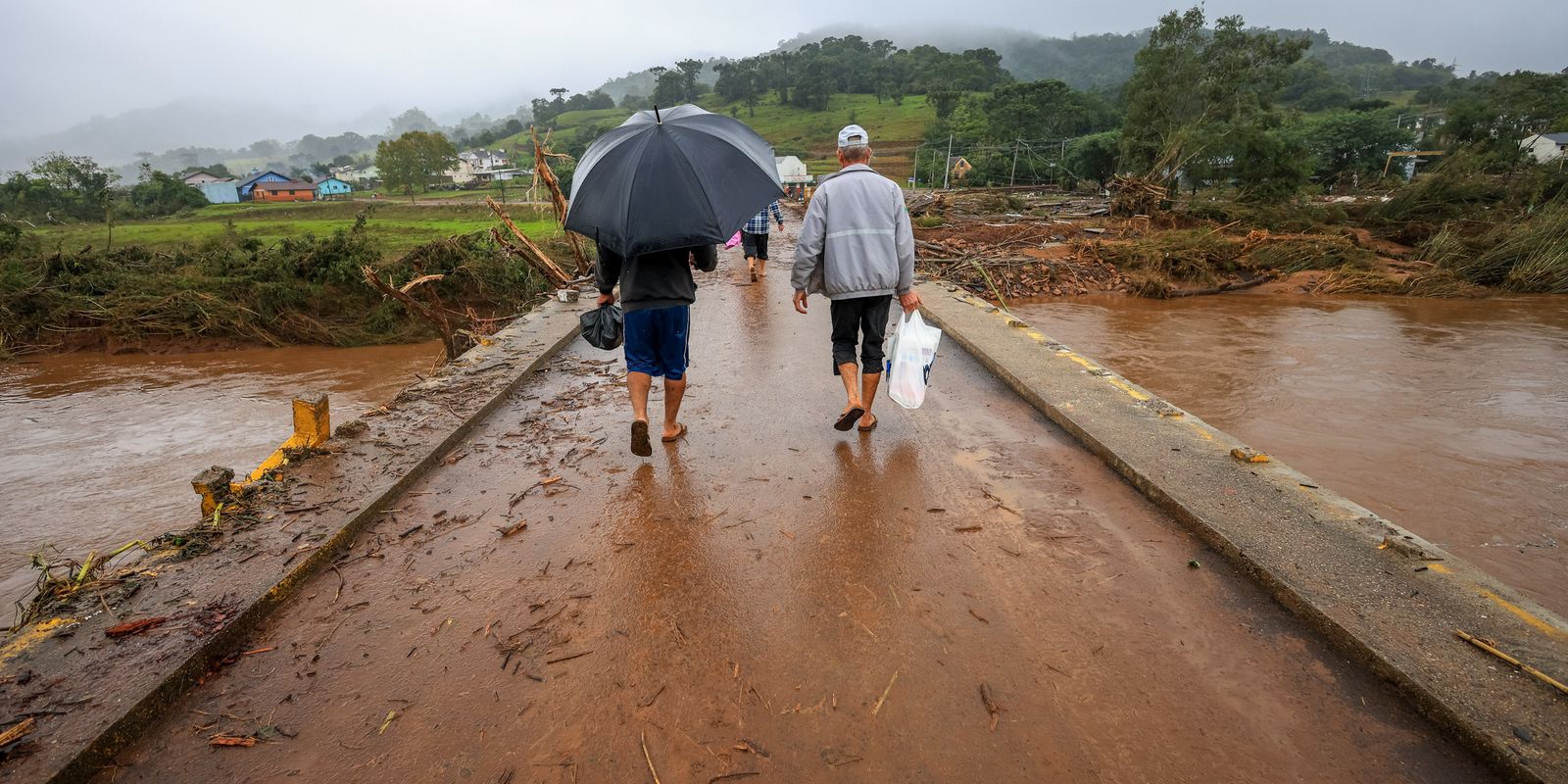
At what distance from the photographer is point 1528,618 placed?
2.17 m

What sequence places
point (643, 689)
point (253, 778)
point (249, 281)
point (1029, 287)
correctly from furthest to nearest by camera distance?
1. point (1029, 287)
2. point (249, 281)
3. point (643, 689)
4. point (253, 778)

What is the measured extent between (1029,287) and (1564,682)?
38.0 ft

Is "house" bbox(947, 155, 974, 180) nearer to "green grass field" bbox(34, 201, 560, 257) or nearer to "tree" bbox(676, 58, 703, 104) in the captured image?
"green grass field" bbox(34, 201, 560, 257)

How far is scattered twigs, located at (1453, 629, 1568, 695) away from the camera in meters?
1.91

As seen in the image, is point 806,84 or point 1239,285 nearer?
point 1239,285

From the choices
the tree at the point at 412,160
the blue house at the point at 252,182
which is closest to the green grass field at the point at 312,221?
the tree at the point at 412,160

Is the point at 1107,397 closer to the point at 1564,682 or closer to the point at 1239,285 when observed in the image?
the point at 1564,682

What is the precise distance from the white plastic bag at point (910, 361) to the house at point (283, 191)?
80167mm

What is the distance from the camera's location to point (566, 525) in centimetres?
318

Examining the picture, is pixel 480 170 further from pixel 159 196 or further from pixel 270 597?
pixel 270 597

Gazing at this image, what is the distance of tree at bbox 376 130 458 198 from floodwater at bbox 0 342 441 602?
52.9 m

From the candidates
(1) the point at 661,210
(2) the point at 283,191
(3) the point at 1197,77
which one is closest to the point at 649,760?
(1) the point at 661,210

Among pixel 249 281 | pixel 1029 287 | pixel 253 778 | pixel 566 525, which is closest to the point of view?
pixel 253 778

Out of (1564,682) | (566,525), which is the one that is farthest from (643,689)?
(1564,682)
